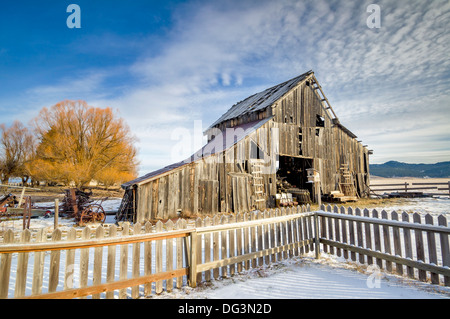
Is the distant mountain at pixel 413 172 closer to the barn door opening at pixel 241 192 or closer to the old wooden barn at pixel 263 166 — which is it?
the old wooden barn at pixel 263 166

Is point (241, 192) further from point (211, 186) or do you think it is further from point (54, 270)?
point (54, 270)

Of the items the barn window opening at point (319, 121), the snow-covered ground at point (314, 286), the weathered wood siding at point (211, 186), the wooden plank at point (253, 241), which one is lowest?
the snow-covered ground at point (314, 286)

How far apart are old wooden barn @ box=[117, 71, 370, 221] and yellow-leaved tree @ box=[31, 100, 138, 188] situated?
1455cm

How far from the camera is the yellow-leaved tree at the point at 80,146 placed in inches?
1096

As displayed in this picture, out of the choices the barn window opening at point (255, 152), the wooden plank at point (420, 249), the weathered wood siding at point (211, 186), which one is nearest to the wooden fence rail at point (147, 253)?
the wooden plank at point (420, 249)

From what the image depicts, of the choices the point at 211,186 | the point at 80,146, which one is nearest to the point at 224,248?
the point at 211,186

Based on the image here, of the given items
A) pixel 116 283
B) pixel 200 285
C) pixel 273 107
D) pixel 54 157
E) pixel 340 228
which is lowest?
pixel 200 285

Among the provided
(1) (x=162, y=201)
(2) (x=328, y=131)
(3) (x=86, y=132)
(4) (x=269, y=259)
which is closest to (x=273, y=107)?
(2) (x=328, y=131)

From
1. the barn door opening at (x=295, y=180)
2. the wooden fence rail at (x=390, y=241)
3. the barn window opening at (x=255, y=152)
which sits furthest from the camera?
the barn door opening at (x=295, y=180)

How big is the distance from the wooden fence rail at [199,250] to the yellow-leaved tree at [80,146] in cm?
2675

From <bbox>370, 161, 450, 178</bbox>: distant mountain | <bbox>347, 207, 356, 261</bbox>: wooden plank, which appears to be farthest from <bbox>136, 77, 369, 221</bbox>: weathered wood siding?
<bbox>370, 161, 450, 178</bbox>: distant mountain
